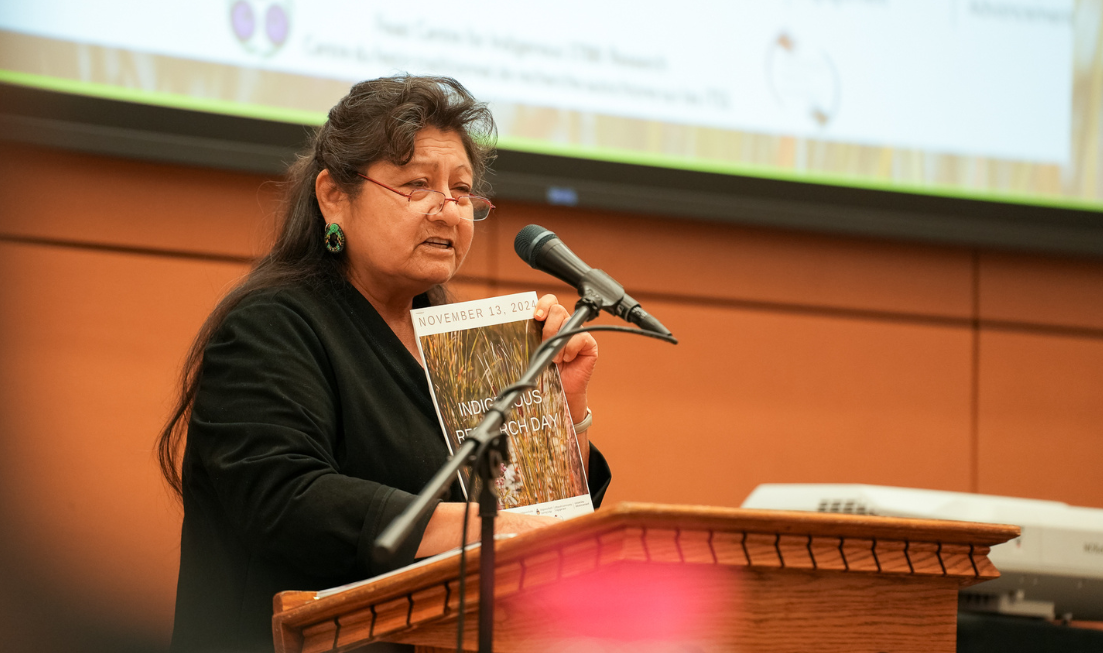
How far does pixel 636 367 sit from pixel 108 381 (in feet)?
4.98

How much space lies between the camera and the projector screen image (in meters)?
2.53

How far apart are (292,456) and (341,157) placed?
2.00 feet

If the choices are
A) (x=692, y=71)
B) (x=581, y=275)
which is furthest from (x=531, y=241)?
(x=692, y=71)

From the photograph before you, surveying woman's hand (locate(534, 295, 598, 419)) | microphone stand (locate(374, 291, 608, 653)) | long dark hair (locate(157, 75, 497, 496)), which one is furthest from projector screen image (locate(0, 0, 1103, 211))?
microphone stand (locate(374, 291, 608, 653))

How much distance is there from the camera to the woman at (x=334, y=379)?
1405 mm

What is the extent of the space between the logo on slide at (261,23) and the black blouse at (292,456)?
1.11m

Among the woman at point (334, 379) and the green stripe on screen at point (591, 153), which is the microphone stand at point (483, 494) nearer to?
the woman at point (334, 379)

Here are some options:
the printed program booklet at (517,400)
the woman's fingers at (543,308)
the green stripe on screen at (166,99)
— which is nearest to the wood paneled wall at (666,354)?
the green stripe on screen at (166,99)

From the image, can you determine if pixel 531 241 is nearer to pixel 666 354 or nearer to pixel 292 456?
pixel 292 456

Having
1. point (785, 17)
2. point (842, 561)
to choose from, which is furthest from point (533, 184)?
point (842, 561)

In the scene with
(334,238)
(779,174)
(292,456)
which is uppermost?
(779,174)

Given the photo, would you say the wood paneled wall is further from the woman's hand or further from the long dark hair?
the woman's hand

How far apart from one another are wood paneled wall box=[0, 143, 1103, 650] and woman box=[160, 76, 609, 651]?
0.74m

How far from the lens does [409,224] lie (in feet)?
5.72
